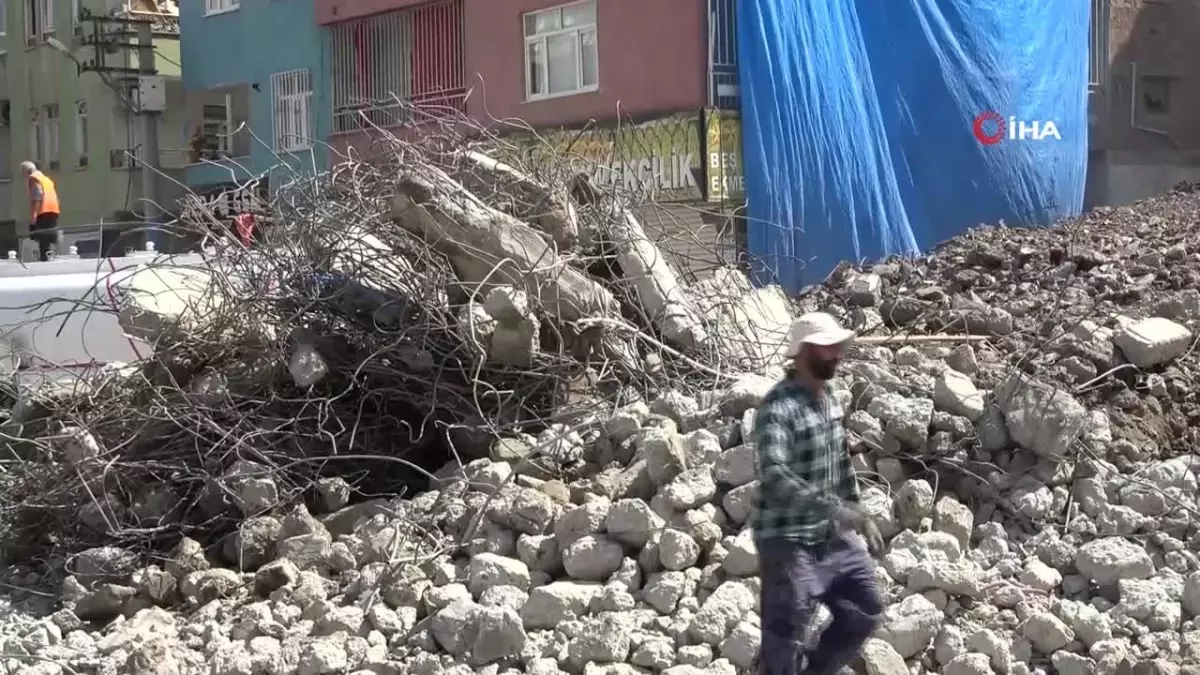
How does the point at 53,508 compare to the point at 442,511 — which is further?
the point at 53,508

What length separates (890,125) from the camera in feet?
53.8

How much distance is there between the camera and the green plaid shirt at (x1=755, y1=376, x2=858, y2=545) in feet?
15.4

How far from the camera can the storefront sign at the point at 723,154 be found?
16.6 meters

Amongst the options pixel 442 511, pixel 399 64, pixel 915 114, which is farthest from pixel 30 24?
pixel 442 511

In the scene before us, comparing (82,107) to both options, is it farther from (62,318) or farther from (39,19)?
(62,318)

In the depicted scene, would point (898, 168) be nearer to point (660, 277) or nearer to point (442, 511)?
point (660, 277)

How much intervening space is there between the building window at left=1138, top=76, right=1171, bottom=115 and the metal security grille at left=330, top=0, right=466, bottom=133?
1038 centimetres

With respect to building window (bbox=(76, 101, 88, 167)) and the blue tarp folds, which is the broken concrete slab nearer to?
the blue tarp folds

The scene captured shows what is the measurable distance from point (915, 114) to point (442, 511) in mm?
10972

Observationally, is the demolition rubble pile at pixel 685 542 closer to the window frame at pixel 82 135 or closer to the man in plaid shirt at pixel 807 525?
the man in plaid shirt at pixel 807 525

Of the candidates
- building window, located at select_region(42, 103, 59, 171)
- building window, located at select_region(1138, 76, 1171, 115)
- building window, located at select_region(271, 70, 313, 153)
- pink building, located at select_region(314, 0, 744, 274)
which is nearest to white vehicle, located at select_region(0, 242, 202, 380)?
pink building, located at select_region(314, 0, 744, 274)

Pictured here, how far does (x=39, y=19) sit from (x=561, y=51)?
18633 millimetres

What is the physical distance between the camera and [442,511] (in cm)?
704

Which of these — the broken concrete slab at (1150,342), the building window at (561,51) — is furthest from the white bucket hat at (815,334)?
the building window at (561,51)
